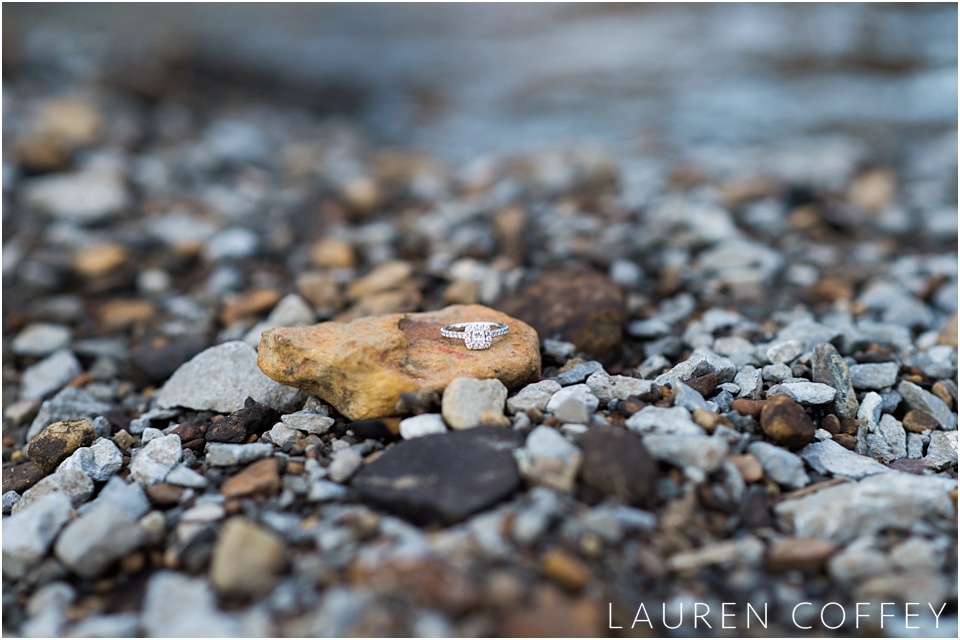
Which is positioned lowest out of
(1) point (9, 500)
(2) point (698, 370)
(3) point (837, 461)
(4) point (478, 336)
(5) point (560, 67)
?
(3) point (837, 461)

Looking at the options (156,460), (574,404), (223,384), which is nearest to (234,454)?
(156,460)

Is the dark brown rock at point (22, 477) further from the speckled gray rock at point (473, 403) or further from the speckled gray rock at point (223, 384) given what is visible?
the speckled gray rock at point (473, 403)

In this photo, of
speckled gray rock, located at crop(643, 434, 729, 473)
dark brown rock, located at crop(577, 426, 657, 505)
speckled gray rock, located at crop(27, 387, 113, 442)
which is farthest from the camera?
speckled gray rock, located at crop(27, 387, 113, 442)

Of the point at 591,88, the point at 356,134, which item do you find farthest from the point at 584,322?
the point at 591,88

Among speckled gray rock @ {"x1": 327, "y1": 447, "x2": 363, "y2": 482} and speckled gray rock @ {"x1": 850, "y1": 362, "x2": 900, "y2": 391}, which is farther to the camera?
speckled gray rock @ {"x1": 850, "y1": 362, "x2": 900, "y2": 391}

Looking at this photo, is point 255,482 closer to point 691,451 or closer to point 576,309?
point 691,451

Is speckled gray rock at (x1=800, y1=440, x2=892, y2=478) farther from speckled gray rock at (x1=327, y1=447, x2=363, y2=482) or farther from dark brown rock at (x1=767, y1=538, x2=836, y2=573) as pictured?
speckled gray rock at (x1=327, y1=447, x2=363, y2=482)

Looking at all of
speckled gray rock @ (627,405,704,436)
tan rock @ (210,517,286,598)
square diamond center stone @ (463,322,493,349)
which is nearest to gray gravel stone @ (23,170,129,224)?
square diamond center stone @ (463,322,493,349)
